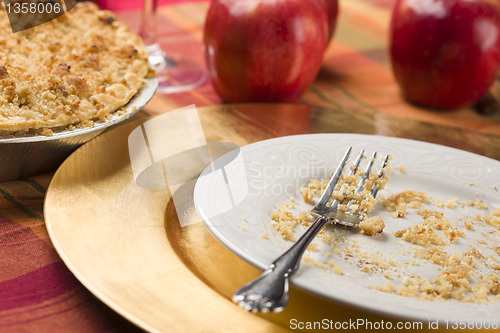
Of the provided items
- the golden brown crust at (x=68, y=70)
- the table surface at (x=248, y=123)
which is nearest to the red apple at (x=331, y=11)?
the table surface at (x=248, y=123)

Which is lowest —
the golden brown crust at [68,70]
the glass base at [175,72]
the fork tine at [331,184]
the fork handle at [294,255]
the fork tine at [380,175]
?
the glass base at [175,72]

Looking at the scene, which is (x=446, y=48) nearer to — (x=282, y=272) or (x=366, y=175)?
(x=366, y=175)

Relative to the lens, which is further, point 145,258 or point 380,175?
point 380,175

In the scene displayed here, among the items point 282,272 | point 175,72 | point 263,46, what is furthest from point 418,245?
point 175,72

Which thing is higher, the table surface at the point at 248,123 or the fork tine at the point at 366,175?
the fork tine at the point at 366,175

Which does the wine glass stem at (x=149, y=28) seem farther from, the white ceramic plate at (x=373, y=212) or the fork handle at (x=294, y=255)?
the fork handle at (x=294, y=255)

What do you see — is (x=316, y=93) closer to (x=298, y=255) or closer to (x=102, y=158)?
(x=102, y=158)

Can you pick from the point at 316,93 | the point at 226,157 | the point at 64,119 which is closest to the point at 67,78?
the point at 64,119
